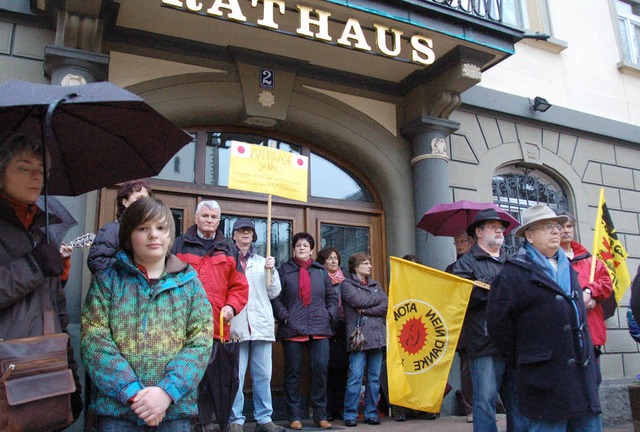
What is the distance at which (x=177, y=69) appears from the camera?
21.2ft

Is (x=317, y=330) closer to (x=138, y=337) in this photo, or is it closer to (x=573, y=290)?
(x=573, y=290)

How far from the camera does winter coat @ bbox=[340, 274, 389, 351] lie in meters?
5.80

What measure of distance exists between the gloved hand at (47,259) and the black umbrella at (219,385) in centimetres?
182

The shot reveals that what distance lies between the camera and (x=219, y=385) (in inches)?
165

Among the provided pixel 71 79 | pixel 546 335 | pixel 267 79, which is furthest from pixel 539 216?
pixel 71 79

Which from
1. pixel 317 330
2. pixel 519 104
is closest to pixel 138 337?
pixel 317 330

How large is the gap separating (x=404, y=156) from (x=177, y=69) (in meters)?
3.09

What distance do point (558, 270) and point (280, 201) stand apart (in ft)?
12.7

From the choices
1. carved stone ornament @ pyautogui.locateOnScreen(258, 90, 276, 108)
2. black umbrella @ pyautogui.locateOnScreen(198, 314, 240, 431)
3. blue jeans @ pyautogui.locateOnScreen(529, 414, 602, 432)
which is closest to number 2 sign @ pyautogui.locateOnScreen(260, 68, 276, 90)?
carved stone ornament @ pyautogui.locateOnScreen(258, 90, 276, 108)

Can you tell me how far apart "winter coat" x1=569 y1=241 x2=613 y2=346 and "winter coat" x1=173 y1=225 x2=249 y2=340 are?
3.03 meters

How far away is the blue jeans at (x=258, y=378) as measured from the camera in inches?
195

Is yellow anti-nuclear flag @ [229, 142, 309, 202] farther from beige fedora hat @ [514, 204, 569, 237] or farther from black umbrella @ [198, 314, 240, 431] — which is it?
beige fedora hat @ [514, 204, 569, 237]

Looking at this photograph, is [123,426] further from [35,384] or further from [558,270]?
[558,270]

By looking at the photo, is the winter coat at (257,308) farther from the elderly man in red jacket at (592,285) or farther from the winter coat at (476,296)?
the elderly man in red jacket at (592,285)
